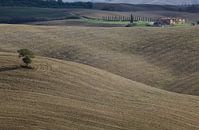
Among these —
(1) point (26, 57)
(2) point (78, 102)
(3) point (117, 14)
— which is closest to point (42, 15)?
(3) point (117, 14)

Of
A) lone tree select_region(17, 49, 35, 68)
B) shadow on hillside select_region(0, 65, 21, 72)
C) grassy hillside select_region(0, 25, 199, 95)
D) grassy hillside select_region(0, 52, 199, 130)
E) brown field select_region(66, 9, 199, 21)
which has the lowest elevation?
brown field select_region(66, 9, 199, 21)

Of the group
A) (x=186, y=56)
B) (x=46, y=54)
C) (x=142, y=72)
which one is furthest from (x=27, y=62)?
(x=186, y=56)

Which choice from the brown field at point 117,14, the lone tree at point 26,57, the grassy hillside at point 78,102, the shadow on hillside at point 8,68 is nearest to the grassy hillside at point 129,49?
the grassy hillside at point 78,102

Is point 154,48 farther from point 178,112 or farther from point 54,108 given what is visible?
point 54,108

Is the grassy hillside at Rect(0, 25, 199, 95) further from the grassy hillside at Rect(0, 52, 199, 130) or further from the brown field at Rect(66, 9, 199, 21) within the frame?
the brown field at Rect(66, 9, 199, 21)

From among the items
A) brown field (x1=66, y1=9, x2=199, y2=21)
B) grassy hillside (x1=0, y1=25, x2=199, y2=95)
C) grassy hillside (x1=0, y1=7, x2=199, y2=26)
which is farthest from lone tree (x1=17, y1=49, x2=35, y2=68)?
brown field (x1=66, y1=9, x2=199, y2=21)

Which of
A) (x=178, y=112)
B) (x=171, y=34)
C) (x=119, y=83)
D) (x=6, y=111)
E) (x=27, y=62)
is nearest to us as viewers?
(x=6, y=111)

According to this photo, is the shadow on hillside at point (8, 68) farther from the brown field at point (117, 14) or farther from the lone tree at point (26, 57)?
the brown field at point (117, 14)
